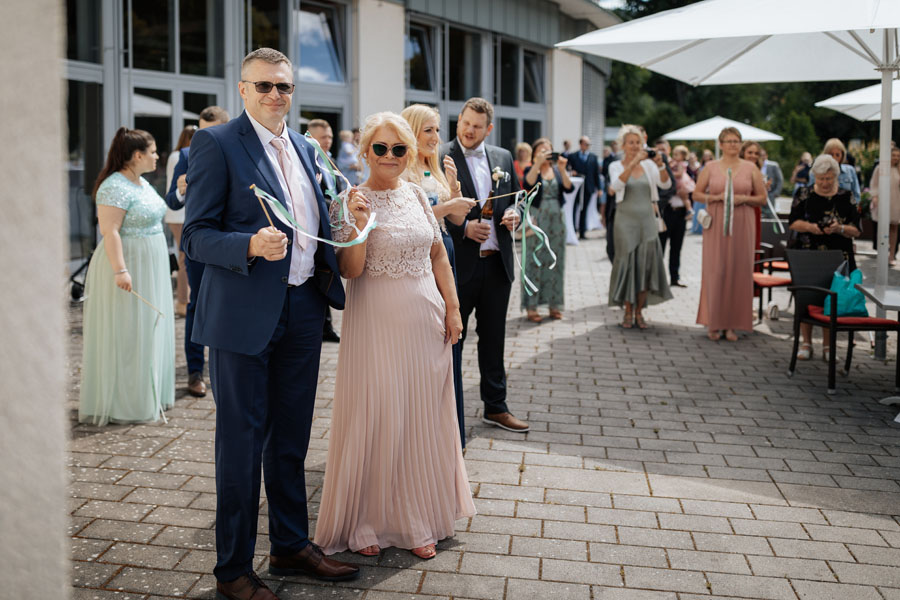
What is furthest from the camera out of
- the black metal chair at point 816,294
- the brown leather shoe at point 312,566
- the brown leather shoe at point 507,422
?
the black metal chair at point 816,294

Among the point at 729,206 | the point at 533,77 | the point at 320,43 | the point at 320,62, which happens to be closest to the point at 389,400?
the point at 729,206

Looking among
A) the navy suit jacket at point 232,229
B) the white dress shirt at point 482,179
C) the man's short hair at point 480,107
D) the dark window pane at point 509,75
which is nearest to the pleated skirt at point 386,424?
the navy suit jacket at point 232,229

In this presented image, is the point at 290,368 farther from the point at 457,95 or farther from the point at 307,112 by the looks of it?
the point at 457,95

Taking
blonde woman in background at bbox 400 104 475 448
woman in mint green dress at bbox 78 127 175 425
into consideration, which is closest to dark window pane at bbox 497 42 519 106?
woman in mint green dress at bbox 78 127 175 425

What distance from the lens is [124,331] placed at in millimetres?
6152

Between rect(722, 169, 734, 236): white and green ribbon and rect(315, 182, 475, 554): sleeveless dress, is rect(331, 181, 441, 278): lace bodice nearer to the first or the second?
rect(315, 182, 475, 554): sleeveless dress

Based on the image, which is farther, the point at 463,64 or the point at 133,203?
the point at 463,64

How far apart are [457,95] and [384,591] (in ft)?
57.3

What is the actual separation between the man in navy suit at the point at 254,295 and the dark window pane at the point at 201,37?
10.3 metres

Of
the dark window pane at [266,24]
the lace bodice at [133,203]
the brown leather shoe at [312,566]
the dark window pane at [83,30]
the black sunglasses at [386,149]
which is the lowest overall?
the brown leather shoe at [312,566]

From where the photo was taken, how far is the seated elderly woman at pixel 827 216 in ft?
28.4

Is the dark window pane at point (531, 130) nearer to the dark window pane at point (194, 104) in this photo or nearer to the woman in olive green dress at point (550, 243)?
the dark window pane at point (194, 104)

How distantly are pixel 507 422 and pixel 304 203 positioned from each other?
286cm

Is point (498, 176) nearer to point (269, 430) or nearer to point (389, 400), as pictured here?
point (389, 400)
